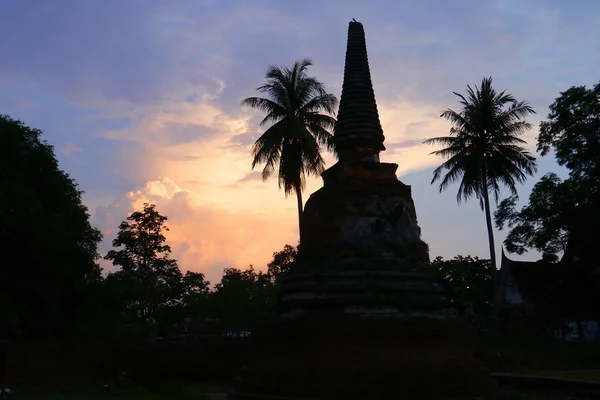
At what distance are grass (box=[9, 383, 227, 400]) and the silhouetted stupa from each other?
5.86 m

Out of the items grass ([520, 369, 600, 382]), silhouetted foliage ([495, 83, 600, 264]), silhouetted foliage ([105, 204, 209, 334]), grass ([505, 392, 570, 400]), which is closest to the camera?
grass ([505, 392, 570, 400])

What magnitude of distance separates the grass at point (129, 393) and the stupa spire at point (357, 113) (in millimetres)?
7790

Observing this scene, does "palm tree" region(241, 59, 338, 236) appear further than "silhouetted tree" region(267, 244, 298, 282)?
No

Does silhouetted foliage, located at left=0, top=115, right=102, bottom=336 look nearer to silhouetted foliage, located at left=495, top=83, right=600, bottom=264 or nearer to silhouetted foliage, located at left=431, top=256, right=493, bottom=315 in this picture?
silhouetted foliage, located at left=495, top=83, right=600, bottom=264

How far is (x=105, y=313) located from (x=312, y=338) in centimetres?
1357

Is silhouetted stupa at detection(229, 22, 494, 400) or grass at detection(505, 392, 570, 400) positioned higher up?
silhouetted stupa at detection(229, 22, 494, 400)

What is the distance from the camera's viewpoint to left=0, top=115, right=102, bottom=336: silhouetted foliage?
1927 cm

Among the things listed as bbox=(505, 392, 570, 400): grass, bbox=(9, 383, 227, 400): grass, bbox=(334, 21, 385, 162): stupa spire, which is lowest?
bbox=(505, 392, 570, 400): grass

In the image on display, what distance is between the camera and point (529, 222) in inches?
1165

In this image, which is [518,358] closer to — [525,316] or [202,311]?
[525,316]

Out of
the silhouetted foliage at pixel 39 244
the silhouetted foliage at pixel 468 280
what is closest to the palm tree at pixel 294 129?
the silhouetted foliage at pixel 39 244

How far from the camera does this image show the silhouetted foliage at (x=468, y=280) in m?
43.5

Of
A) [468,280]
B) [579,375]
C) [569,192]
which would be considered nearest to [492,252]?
[569,192]

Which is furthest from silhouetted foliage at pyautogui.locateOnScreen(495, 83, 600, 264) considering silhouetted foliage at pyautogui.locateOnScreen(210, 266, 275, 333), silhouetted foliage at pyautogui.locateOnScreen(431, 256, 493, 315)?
silhouetted foliage at pyautogui.locateOnScreen(210, 266, 275, 333)
